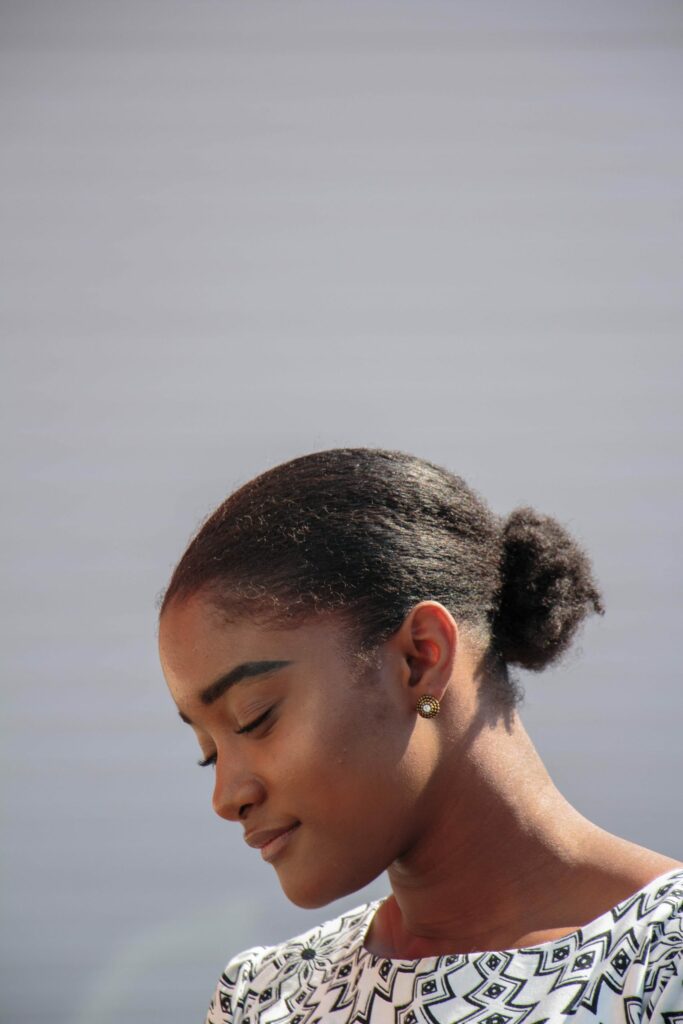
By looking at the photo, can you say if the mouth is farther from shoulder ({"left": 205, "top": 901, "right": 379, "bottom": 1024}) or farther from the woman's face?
shoulder ({"left": 205, "top": 901, "right": 379, "bottom": 1024})

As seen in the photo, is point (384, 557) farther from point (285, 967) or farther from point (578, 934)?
point (285, 967)

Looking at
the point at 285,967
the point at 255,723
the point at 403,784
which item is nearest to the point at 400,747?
the point at 403,784

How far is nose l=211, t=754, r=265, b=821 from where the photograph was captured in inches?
46.1

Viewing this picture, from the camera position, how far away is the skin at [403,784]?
1.14 metres

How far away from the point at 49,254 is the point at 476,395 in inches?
42.4

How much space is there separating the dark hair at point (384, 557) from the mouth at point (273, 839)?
20cm

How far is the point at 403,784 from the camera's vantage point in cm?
115

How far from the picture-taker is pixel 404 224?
281 cm

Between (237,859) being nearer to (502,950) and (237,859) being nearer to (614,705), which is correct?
(614,705)

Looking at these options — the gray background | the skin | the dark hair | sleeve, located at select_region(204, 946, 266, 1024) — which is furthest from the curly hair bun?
the gray background

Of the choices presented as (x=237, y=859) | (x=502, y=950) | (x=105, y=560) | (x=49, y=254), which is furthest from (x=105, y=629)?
(x=502, y=950)

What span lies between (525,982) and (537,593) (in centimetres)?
41

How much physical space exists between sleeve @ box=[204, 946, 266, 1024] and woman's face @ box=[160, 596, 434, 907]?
0.31 m

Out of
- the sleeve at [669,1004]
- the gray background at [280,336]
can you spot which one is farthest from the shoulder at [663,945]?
the gray background at [280,336]
